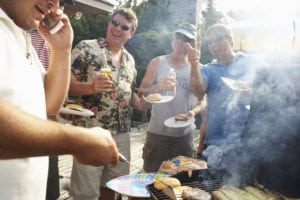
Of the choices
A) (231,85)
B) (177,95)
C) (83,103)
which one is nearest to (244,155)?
(231,85)

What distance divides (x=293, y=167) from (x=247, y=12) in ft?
136

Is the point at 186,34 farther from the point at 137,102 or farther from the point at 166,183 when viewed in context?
the point at 166,183

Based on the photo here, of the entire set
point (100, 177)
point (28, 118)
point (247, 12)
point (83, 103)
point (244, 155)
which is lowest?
point (100, 177)

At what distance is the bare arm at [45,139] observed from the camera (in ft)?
3.40

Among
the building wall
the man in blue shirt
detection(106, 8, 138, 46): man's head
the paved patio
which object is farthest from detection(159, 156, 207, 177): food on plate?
the building wall

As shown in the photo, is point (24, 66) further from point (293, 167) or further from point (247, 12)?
point (247, 12)

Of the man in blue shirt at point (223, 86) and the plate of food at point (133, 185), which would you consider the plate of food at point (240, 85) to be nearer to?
the man in blue shirt at point (223, 86)

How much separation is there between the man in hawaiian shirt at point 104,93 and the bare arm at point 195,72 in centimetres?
78

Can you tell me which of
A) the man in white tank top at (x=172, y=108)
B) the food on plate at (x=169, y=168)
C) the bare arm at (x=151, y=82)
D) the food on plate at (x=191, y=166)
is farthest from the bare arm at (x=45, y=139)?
the man in white tank top at (x=172, y=108)

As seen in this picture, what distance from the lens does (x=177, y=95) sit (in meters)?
4.32

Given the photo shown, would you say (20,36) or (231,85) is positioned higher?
(20,36)

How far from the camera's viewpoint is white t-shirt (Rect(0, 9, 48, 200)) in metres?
1.28

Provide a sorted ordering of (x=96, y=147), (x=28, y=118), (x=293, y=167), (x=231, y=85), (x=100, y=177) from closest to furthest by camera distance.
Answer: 1. (x=28, y=118)
2. (x=96, y=147)
3. (x=293, y=167)
4. (x=231, y=85)
5. (x=100, y=177)

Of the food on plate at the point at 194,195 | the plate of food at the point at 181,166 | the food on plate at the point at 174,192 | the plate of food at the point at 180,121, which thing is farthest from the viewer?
the plate of food at the point at 180,121
